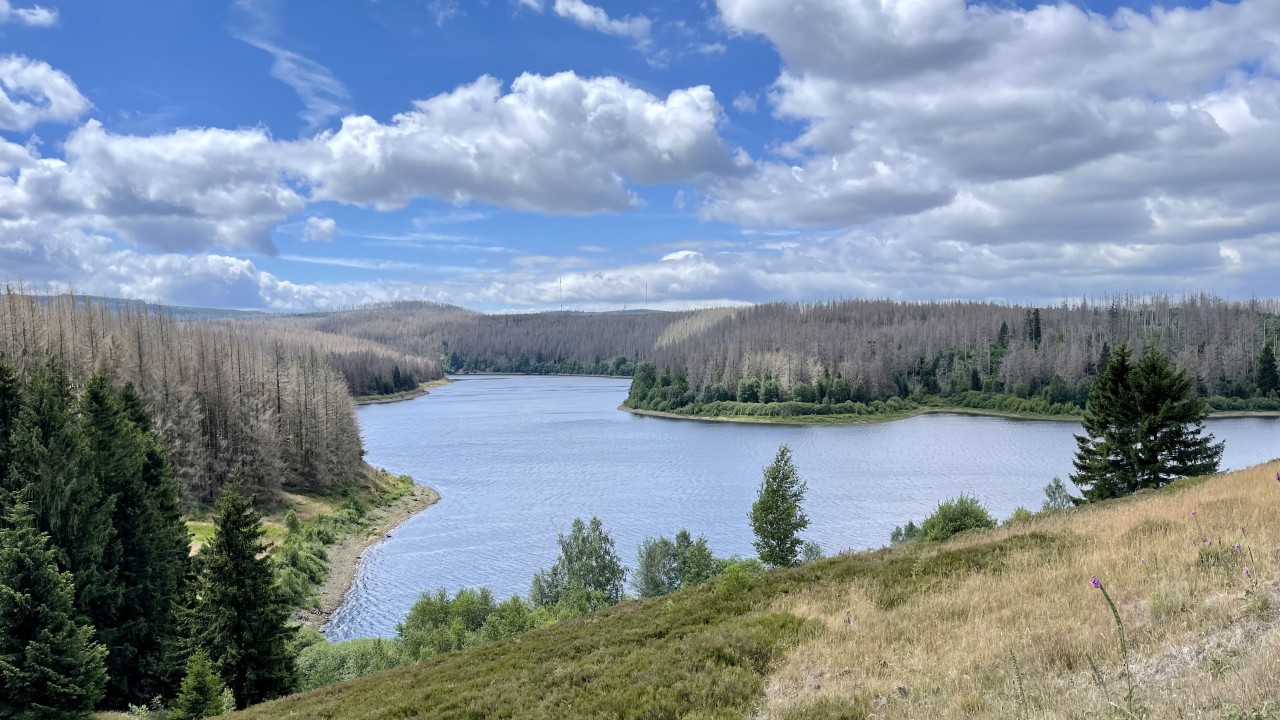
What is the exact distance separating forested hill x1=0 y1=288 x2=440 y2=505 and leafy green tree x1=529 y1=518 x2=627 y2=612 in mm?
37653

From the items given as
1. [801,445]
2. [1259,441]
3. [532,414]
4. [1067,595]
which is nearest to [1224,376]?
[1259,441]

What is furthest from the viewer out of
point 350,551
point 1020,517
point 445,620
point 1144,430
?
point 350,551

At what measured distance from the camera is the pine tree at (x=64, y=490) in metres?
30.4

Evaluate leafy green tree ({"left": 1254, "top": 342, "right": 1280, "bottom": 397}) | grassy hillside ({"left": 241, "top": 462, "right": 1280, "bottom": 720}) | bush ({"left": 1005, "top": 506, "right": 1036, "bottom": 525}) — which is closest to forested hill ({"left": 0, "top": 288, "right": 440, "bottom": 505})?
grassy hillside ({"left": 241, "top": 462, "right": 1280, "bottom": 720})

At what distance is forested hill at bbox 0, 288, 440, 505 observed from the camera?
70.3 m

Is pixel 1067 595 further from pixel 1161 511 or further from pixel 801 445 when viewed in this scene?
pixel 801 445

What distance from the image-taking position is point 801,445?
116 metres

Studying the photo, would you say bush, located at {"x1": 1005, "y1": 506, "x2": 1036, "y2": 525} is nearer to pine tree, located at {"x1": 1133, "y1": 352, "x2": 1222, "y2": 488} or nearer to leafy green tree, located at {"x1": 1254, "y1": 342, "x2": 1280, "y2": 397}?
pine tree, located at {"x1": 1133, "y1": 352, "x2": 1222, "y2": 488}

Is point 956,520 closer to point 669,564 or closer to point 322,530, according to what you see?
point 669,564

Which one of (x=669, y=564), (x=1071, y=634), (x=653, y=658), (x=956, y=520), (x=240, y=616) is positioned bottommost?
(x=669, y=564)

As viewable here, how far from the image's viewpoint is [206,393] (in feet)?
268

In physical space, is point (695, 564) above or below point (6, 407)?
below

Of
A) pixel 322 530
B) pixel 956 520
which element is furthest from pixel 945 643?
pixel 322 530

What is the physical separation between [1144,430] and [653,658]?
120 feet
